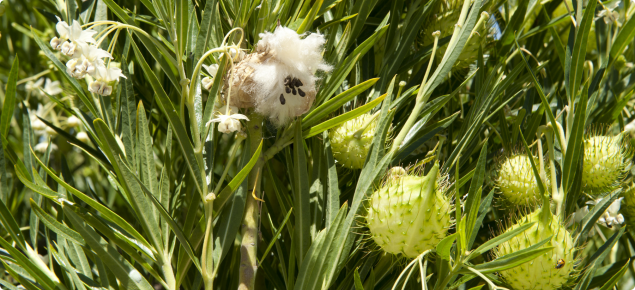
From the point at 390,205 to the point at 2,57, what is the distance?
111 cm

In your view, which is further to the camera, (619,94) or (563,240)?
(619,94)

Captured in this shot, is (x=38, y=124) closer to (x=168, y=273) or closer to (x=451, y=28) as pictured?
(x=168, y=273)

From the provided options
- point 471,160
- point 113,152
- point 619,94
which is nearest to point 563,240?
point 471,160

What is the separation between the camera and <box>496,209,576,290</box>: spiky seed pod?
591 millimetres

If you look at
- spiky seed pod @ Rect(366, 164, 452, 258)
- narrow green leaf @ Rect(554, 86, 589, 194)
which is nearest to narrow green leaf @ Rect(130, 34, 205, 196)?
spiky seed pod @ Rect(366, 164, 452, 258)

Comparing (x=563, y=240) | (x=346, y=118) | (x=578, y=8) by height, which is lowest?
(x=563, y=240)

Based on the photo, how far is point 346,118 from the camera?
0.58 m

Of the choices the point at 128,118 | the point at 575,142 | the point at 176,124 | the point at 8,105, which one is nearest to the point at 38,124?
the point at 8,105

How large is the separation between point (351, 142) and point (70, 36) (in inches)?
14.9

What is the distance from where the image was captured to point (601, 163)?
2.40 ft

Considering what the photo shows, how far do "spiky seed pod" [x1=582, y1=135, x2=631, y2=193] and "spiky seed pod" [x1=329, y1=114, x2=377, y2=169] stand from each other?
14.1 inches

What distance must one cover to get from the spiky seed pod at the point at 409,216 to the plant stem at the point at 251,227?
0.15 metres

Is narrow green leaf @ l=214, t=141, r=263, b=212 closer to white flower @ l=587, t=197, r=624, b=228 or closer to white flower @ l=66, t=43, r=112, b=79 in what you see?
white flower @ l=66, t=43, r=112, b=79

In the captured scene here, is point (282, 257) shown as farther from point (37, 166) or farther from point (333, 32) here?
point (37, 166)
